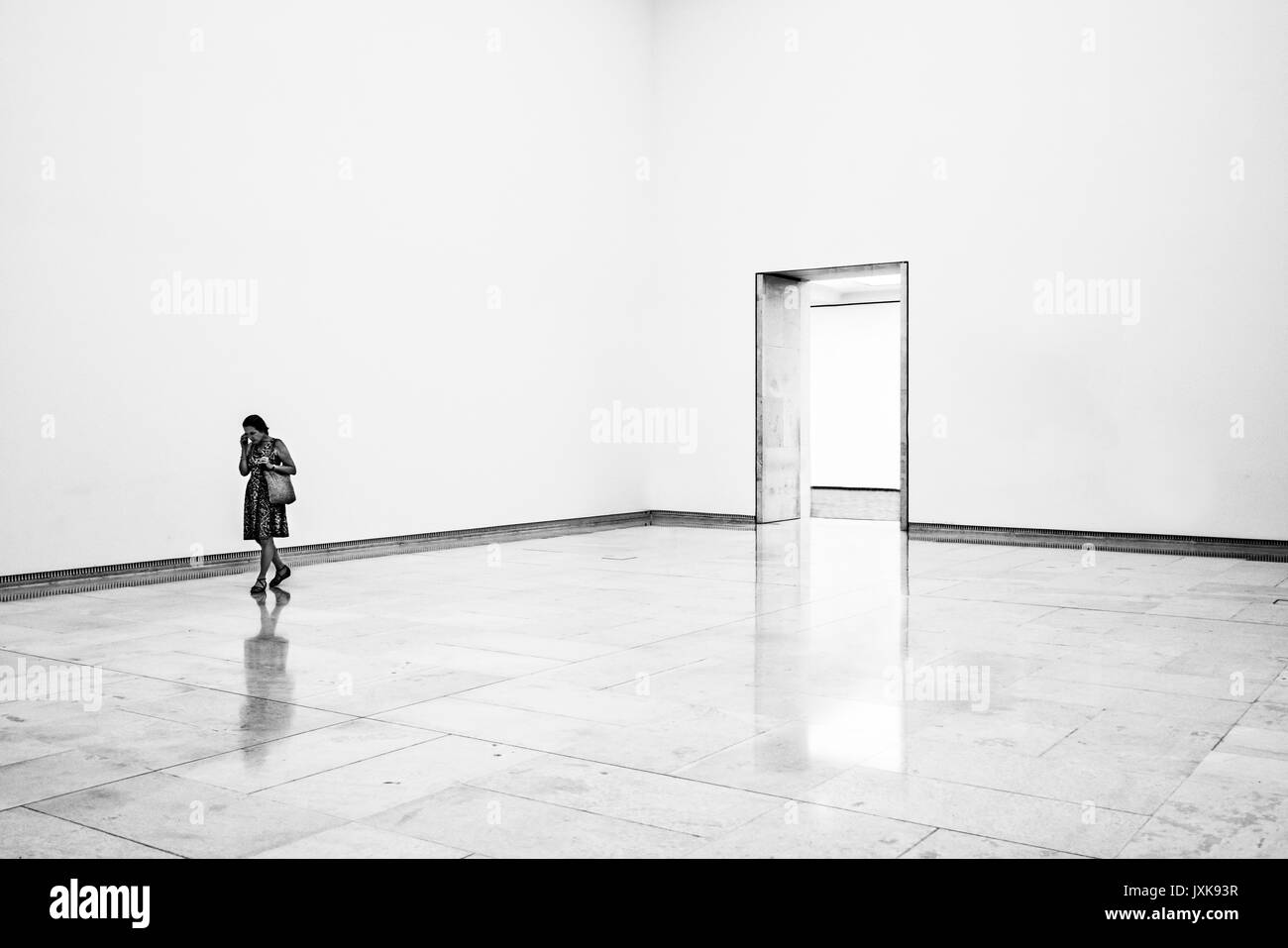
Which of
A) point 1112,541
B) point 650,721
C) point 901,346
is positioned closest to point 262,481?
point 650,721

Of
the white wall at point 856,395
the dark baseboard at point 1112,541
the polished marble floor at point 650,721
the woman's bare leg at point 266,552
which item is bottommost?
the polished marble floor at point 650,721

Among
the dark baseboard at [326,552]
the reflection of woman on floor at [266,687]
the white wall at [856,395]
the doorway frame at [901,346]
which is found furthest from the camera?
the white wall at [856,395]

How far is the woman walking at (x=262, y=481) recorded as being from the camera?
11445 millimetres

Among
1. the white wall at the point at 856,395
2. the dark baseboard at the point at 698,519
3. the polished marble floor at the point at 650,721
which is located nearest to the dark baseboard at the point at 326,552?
the dark baseboard at the point at 698,519

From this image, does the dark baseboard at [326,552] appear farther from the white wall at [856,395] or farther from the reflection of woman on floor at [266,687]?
the white wall at [856,395]

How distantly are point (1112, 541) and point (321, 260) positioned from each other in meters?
10.4

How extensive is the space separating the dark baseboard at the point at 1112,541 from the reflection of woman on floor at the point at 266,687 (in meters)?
9.77

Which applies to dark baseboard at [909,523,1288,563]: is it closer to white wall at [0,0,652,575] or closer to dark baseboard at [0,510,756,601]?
dark baseboard at [0,510,756,601]

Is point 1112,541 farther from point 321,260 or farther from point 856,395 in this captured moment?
point 856,395

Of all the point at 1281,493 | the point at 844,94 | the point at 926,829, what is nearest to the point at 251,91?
the point at 844,94

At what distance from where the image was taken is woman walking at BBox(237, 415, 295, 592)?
37.6 ft

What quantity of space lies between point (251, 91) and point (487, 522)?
6140mm

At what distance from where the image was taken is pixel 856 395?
89.7 feet
